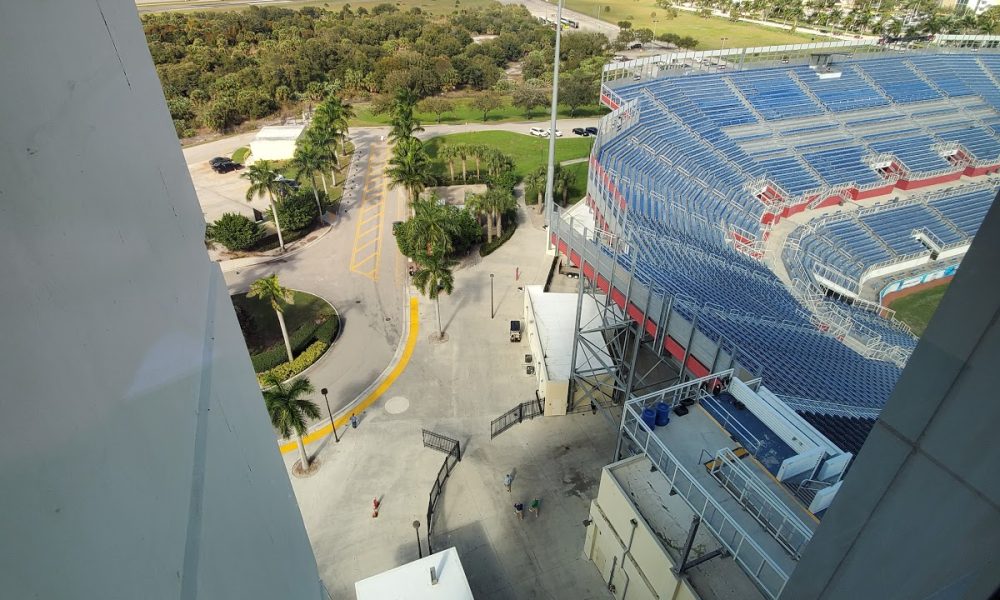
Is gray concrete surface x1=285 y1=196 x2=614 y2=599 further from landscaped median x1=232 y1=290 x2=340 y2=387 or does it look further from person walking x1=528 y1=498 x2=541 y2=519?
landscaped median x1=232 y1=290 x2=340 y2=387

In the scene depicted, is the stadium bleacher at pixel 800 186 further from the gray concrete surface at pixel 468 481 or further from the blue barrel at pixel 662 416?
the gray concrete surface at pixel 468 481

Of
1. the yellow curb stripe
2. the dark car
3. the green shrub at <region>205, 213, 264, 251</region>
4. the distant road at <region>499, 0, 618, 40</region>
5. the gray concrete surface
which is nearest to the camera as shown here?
the gray concrete surface

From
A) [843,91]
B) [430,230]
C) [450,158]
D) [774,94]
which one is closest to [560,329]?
[430,230]

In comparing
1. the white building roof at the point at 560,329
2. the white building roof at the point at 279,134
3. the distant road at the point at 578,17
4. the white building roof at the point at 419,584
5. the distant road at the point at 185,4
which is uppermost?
the distant road at the point at 185,4

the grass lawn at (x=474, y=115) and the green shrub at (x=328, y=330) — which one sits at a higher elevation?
the green shrub at (x=328, y=330)

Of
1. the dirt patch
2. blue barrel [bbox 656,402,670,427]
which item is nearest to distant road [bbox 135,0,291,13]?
the dirt patch

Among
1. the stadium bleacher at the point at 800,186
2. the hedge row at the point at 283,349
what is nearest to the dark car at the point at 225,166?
the hedge row at the point at 283,349
